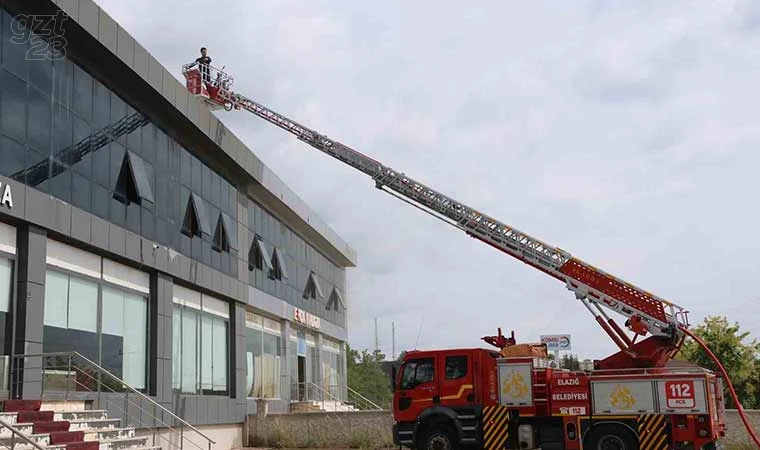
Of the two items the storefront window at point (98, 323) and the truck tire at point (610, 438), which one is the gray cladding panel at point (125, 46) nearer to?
the storefront window at point (98, 323)

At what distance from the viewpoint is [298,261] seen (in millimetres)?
40844

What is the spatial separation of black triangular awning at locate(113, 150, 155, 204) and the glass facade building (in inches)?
1.4

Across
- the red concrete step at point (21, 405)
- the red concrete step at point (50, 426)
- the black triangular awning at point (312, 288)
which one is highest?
the black triangular awning at point (312, 288)

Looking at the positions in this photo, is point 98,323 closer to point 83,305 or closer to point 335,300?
point 83,305

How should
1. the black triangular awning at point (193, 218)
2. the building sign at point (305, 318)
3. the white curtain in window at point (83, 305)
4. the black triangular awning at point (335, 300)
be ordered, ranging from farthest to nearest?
the black triangular awning at point (335, 300), the building sign at point (305, 318), the black triangular awning at point (193, 218), the white curtain in window at point (83, 305)

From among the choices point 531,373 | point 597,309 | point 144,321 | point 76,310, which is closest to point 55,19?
point 76,310

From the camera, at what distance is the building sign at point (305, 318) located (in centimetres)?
3917

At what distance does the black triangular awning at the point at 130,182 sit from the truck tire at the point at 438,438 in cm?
986

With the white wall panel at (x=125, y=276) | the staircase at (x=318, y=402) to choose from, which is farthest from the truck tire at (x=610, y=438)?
the staircase at (x=318, y=402)

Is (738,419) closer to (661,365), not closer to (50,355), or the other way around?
(661,365)

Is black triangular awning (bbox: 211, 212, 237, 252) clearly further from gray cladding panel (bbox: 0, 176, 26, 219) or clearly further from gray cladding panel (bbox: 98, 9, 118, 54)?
gray cladding panel (bbox: 0, 176, 26, 219)

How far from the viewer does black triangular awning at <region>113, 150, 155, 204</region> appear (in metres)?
22.1

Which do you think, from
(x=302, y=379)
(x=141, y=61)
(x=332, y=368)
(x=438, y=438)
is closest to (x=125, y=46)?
(x=141, y=61)

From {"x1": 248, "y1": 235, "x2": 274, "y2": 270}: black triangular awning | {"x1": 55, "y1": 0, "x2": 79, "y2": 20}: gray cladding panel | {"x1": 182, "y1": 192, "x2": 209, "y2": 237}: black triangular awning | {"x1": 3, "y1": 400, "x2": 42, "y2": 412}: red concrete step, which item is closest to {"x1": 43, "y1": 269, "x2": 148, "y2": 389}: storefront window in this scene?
{"x1": 3, "y1": 400, "x2": 42, "y2": 412}: red concrete step
